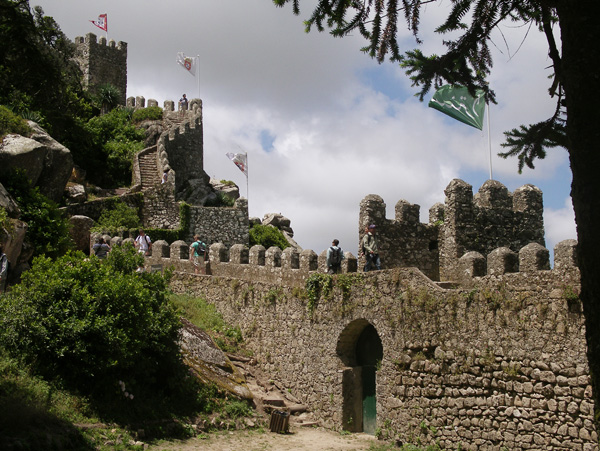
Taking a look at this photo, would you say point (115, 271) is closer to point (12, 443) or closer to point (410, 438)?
point (12, 443)

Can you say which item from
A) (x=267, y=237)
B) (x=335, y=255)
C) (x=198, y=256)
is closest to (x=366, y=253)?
(x=335, y=255)

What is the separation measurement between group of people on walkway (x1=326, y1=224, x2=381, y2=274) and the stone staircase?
20187 mm

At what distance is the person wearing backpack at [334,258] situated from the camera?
54.7 feet

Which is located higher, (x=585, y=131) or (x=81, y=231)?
(x=81, y=231)

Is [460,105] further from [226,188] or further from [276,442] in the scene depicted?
[226,188]

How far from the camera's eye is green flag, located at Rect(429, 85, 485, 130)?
57.2 feet

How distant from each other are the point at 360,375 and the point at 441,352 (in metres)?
3.28

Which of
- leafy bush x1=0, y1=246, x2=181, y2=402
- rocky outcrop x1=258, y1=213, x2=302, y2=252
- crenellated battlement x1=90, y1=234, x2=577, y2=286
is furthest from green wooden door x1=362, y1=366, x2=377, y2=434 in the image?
rocky outcrop x1=258, y1=213, x2=302, y2=252

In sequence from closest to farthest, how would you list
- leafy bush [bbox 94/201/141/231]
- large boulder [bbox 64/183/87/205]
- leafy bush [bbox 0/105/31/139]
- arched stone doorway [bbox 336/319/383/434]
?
arched stone doorway [bbox 336/319/383/434]
leafy bush [bbox 0/105/31/139]
leafy bush [bbox 94/201/141/231]
large boulder [bbox 64/183/87/205]

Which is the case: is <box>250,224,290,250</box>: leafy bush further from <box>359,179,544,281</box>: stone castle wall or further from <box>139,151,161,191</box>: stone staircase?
<box>359,179,544,281</box>: stone castle wall

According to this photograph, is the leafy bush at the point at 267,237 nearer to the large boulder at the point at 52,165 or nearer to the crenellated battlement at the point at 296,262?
→ the crenellated battlement at the point at 296,262

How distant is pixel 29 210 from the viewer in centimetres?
2198

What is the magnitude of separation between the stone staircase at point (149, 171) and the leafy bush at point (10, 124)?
1074cm

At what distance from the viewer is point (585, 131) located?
503 centimetres
